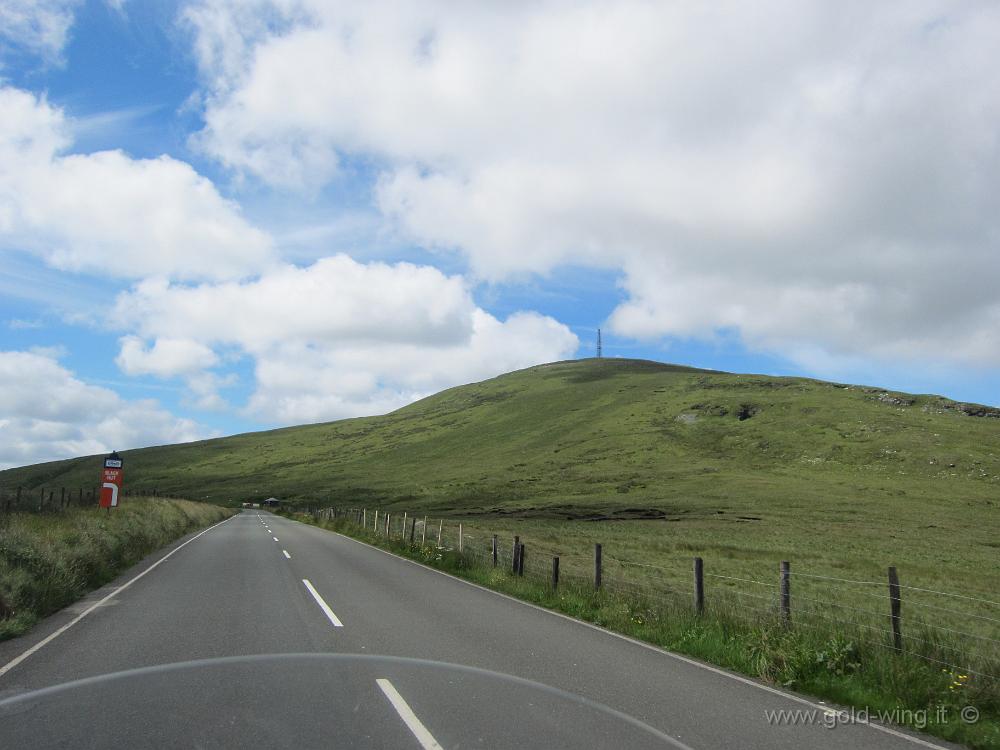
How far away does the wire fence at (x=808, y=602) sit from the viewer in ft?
30.7

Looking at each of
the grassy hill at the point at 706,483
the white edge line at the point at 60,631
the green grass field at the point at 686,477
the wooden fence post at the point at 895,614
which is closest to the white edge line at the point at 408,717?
the white edge line at the point at 60,631

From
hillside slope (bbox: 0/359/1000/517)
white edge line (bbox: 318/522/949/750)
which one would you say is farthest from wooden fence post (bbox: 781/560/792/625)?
hillside slope (bbox: 0/359/1000/517)

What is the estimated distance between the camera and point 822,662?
8.34m

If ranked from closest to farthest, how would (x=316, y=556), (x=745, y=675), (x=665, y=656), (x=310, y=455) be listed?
(x=745, y=675), (x=665, y=656), (x=316, y=556), (x=310, y=455)

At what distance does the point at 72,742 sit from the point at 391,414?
620 feet

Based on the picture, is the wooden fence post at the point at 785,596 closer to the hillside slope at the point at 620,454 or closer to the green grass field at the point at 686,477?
the green grass field at the point at 686,477

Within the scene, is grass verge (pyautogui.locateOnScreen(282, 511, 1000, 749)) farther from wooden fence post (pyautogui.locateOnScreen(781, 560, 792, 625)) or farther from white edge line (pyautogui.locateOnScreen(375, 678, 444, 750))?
white edge line (pyautogui.locateOnScreen(375, 678, 444, 750))

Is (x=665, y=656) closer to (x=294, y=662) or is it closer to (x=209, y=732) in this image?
(x=294, y=662)

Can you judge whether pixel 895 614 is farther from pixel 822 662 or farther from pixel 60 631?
pixel 60 631

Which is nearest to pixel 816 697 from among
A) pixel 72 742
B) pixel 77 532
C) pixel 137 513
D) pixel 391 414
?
pixel 72 742

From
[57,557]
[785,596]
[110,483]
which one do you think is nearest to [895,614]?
[785,596]

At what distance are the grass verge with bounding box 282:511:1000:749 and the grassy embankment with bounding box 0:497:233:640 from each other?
8.92 metres

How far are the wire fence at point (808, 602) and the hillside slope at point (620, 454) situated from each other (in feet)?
129

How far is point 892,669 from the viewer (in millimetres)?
7859
